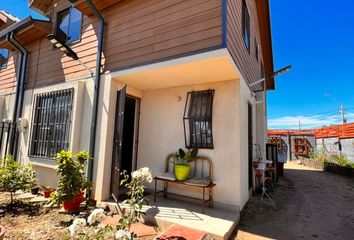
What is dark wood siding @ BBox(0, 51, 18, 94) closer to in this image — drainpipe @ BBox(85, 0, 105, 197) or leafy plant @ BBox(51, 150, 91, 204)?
drainpipe @ BBox(85, 0, 105, 197)


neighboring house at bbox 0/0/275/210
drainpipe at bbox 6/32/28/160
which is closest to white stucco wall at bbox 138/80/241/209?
neighboring house at bbox 0/0/275/210

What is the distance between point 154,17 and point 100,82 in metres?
1.98

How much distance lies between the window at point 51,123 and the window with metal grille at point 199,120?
3002 mm

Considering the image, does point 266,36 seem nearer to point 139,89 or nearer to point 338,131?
point 338,131

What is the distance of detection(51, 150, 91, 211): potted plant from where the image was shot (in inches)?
151

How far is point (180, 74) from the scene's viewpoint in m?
4.32

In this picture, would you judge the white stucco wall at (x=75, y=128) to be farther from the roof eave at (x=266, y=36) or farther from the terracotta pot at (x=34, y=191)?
the roof eave at (x=266, y=36)

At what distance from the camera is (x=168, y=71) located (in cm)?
418

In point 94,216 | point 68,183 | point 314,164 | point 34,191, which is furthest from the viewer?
point 314,164

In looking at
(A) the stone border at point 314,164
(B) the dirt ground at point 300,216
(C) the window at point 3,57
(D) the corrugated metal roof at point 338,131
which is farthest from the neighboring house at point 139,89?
(A) the stone border at point 314,164

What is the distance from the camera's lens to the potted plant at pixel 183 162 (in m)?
4.28

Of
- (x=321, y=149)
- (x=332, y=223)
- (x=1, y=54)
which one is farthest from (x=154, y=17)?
(x=321, y=149)

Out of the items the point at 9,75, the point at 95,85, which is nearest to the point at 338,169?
the point at 95,85

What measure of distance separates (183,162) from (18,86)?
20.4ft
